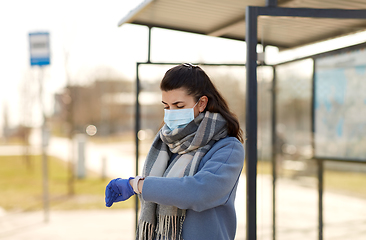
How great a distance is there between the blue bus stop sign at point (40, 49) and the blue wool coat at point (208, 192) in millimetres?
4770

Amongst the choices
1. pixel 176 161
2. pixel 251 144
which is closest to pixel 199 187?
pixel 176 161

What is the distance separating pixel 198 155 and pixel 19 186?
314 inches

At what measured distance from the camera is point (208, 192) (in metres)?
1.58

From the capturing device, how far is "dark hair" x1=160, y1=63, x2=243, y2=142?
179 centimetres

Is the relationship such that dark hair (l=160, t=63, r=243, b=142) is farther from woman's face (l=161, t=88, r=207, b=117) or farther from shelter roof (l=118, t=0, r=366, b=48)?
shelter roof (l=118, t=0, r=366, b=48)

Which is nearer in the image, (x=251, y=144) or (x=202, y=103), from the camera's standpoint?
(x=202, y=103)

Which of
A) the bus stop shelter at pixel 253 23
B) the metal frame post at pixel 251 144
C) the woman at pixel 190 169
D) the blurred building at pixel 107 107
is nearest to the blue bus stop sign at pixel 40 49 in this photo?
the bus stop shelter at pixel 253 23

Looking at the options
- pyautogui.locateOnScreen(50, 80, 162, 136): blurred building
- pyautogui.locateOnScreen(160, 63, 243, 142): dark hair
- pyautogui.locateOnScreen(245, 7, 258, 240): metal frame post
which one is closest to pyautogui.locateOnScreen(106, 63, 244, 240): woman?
pyautogui.locateOnScreen(160, 63, 243, 142): dark hair

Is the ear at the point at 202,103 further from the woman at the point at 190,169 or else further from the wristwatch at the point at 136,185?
the wristwatch at the point at 136,185

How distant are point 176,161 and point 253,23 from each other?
0.99 metres

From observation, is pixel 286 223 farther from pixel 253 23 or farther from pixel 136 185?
pixel 136 185

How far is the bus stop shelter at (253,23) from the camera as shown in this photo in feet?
7.52

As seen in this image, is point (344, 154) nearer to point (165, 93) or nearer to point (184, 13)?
point (184, 13)

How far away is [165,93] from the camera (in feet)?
6.01
